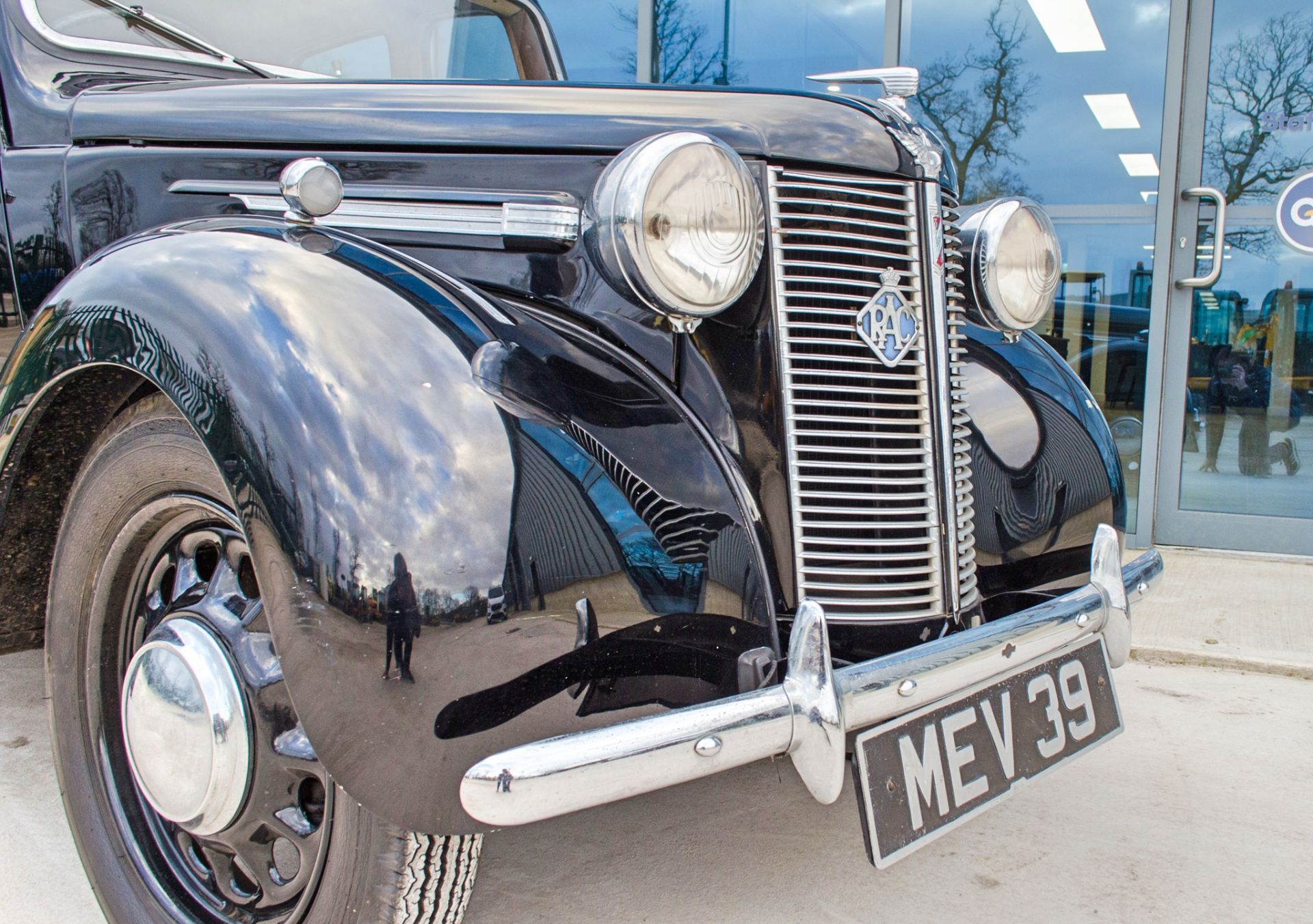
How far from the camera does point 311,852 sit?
4.39 ft

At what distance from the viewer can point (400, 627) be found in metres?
1.12

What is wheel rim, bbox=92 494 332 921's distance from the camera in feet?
4.24

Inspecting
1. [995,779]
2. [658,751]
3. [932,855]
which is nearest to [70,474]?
[658,751]

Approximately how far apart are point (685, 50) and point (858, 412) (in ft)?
13.1

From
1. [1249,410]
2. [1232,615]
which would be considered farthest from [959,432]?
[1249,410]

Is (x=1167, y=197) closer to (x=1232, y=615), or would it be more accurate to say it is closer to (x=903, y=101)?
(x=1232, y=615)

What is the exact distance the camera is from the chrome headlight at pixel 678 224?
1362 millimetres

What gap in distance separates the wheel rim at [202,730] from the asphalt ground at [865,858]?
0.33 m

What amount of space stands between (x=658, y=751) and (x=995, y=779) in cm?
61

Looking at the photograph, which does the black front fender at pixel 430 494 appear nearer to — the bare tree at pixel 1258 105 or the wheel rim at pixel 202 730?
the wheel rim at pixel 202 730

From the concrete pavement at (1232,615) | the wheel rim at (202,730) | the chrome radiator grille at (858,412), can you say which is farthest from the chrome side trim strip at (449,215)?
the concrete pavement at (1232,615)

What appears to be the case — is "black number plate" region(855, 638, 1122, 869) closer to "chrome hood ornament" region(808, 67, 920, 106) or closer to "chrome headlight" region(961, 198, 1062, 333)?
"chrome headlight" region(961, 198, 1062, 333)

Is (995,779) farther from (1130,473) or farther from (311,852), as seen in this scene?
(1130,473)

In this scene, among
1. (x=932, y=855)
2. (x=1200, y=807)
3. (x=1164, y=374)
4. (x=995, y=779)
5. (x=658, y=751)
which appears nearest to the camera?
(x=658, y=751)
